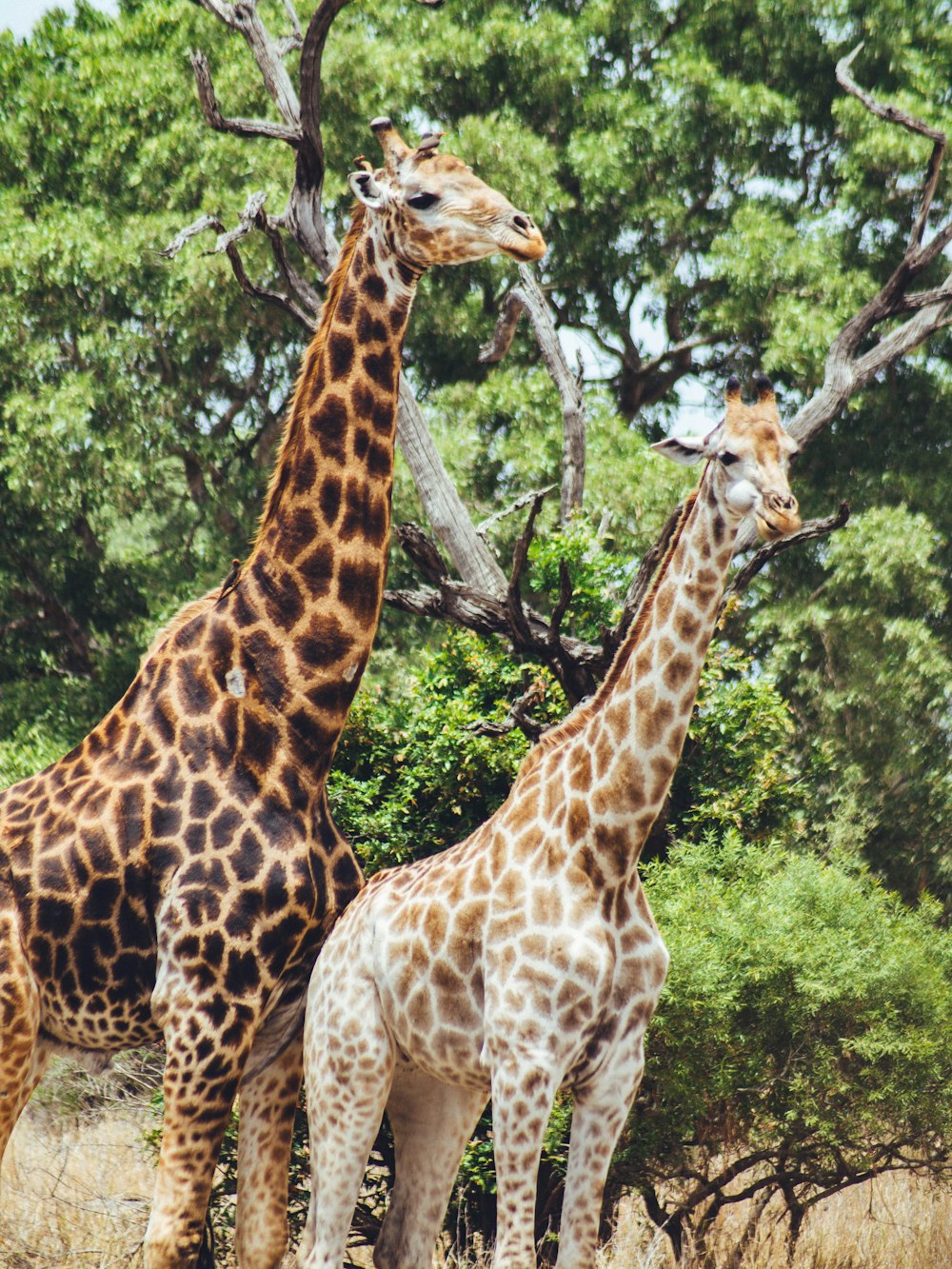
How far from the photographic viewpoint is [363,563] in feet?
14.5

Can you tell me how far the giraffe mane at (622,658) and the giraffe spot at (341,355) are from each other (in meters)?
1.19

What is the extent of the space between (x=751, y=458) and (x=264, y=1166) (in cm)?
262

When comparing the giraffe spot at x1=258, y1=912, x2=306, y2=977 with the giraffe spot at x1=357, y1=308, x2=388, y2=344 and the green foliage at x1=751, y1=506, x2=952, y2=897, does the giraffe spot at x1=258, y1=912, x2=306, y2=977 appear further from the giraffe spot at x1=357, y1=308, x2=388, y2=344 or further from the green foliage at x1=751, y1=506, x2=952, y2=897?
the green foliage at x1=751, y1=506, x2=952, y2=897

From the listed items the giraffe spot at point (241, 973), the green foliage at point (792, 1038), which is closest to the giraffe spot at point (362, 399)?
the giraffe spot at point (241, 973)

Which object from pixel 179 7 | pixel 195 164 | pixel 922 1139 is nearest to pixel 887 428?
pixel 195 164

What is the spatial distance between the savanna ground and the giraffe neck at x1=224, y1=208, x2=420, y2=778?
302 cm

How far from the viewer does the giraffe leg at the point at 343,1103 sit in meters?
4.20

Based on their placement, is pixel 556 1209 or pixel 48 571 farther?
pixel 48 571

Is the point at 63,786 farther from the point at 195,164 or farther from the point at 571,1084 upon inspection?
the point at 195,164

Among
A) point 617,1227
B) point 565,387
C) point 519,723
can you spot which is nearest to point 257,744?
point 519,723

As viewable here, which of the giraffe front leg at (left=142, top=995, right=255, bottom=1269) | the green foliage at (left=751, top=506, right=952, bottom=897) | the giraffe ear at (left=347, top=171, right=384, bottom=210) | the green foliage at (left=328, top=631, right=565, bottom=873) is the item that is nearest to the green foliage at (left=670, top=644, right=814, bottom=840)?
the green foliage at (left=328, top=631, right=565, bottom=873)

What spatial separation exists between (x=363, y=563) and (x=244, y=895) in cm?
112

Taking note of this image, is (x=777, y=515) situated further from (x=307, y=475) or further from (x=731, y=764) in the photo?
(x=731, y=764)

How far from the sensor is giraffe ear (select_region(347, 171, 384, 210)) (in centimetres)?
438
